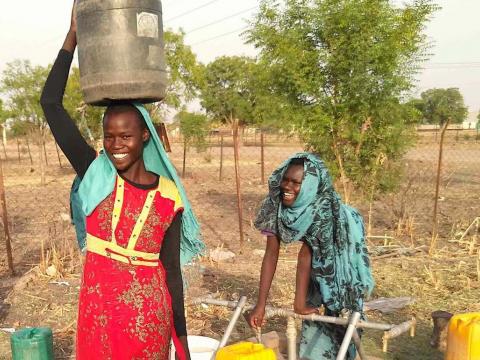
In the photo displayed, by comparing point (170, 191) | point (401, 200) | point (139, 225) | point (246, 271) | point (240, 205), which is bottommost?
point (246, 271)

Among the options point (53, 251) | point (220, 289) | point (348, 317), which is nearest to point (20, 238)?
point (53, 251)

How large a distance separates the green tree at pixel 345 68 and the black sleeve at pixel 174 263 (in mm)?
4722

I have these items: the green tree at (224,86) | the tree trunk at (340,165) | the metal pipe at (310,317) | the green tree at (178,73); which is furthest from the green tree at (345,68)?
the green tree at (224,86)

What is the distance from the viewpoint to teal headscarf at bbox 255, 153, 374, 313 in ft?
8.42

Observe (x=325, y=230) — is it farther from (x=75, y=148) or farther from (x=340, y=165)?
(x=340, y=165)

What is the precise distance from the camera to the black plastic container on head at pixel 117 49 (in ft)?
5.89

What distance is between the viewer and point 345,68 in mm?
6102

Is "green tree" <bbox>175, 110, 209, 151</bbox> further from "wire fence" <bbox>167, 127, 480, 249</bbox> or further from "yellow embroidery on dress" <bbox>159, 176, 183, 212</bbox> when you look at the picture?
"yellow embroidery on dress" <bbox>159, 176, 183, 212</bbox>

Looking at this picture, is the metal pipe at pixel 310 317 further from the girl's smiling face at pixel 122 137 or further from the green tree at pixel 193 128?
the green tree at pixel 193 128

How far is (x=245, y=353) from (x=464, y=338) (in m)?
0.99

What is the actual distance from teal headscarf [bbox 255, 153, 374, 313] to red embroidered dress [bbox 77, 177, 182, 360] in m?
1.05

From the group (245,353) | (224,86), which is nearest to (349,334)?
(245,353)

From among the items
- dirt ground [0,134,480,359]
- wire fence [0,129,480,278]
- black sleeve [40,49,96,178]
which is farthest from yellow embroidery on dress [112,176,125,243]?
wire fence [0,129,480,278]

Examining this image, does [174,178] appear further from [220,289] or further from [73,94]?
[73,94]
